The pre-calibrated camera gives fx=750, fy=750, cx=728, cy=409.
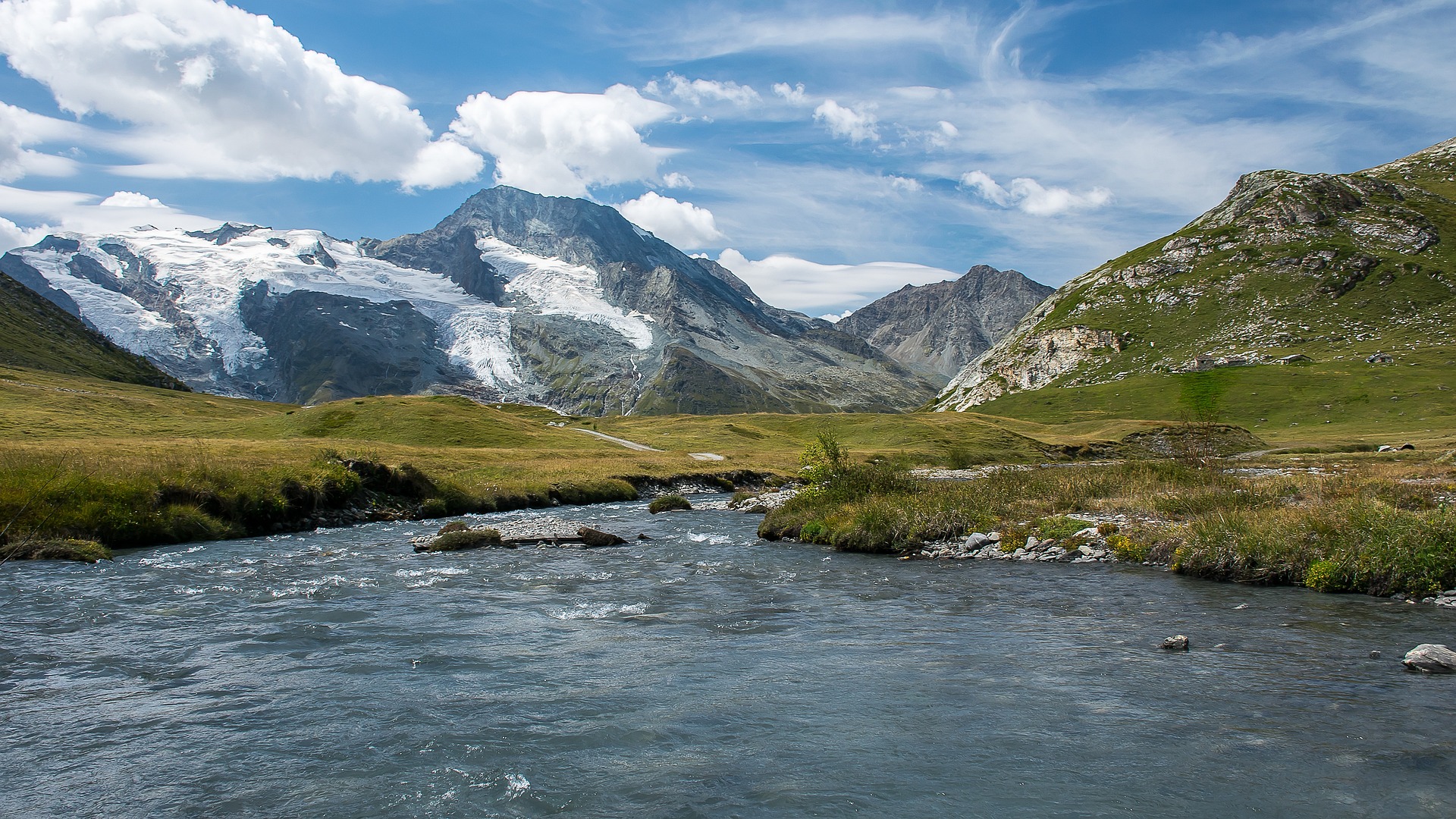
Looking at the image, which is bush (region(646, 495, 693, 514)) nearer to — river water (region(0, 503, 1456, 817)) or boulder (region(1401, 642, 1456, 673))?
river water (region(0, 503, 1456, 817))

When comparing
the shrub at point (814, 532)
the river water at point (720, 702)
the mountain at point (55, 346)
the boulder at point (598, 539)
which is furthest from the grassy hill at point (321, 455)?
the mountain at point (55, 346)

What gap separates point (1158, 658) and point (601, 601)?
13261mm

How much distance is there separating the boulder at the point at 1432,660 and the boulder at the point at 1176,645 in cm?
315

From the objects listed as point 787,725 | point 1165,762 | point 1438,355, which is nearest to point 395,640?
point 787,725

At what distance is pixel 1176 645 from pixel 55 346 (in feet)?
655

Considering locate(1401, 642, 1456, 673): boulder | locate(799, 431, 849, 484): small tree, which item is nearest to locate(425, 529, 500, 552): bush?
locate(799, 431, 849, 484): small tree

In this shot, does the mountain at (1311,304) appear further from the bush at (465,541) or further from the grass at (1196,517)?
the bush at (465,541)

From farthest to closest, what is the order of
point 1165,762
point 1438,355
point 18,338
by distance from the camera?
point 18,338 < point 1438,355 < point 1165,762

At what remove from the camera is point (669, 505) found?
164 feet

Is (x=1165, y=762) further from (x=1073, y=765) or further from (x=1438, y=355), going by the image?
(x=1438, y=355)

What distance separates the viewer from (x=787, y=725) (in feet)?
36.1

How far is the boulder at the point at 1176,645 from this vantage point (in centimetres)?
1424

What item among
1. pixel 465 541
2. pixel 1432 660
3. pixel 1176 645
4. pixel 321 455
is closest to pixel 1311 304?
pixel 1432 660

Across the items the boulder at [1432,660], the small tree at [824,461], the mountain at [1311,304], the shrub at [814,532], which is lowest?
the shrub at [814,532]
